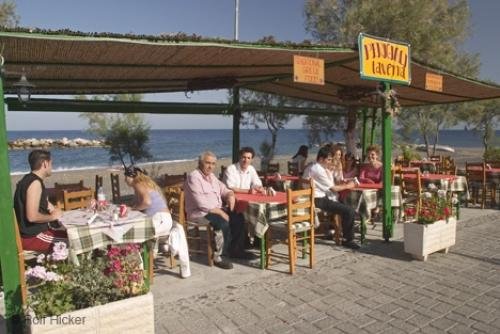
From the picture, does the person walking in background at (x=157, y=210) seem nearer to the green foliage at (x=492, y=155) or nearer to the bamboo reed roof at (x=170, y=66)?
the bamboo reed roof at (x=170, y=66)

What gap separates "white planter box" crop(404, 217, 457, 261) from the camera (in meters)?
5.02

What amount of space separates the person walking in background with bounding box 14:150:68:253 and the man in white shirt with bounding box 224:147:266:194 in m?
2.27

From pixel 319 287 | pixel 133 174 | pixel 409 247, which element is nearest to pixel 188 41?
pixel 133 174

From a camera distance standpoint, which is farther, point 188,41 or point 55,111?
point 55,111

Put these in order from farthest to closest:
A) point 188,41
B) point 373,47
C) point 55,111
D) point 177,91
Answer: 1. point 177,91
2. point 55,111
3. point 373,47
4. point 188,41

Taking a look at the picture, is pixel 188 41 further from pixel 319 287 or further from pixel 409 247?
pixel 409 247

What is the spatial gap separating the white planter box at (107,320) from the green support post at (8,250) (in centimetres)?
64

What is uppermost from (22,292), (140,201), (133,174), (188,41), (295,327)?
(188,41)

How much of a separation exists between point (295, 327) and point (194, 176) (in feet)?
7.28

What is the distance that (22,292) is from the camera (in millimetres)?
3176

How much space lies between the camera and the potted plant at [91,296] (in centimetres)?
265

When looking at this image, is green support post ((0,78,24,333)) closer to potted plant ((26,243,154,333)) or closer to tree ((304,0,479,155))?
potted plant ((26,243,154,333))

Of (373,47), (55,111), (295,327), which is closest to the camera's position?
(295,327)

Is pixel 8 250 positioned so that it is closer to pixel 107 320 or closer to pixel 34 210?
pixel 34 210
